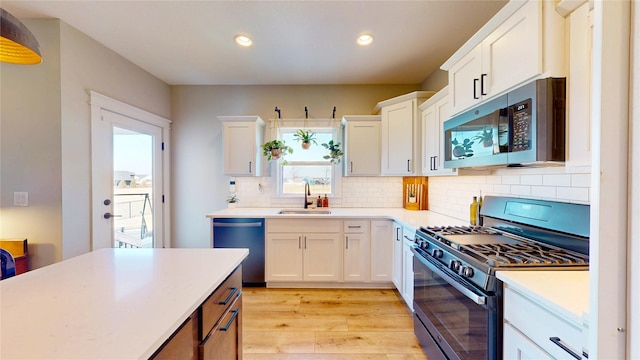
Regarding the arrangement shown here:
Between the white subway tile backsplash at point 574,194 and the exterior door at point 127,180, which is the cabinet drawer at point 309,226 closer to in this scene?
the exterior door at point 127,180

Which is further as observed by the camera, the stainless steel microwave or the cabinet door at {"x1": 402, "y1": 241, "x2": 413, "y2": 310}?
the cabinet door at {"x1": 402, "y1": 241, "x2": 413, "y2": 310}

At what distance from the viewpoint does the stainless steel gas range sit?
1.14 m

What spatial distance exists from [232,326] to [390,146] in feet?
8.19

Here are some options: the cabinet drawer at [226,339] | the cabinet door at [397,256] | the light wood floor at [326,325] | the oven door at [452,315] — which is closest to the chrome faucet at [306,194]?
the light wood floor at [326,325]

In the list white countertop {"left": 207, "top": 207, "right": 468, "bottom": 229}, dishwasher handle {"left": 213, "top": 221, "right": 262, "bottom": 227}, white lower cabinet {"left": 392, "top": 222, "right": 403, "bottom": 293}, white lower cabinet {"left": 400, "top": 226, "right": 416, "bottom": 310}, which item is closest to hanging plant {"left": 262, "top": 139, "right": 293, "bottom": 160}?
white countertop {"left": 207, "top": 207, "right": 468, "bottom": 229}

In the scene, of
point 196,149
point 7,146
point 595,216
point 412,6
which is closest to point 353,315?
point 595,216

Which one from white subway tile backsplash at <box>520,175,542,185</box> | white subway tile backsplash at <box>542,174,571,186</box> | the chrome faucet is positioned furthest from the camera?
the chrome faucet

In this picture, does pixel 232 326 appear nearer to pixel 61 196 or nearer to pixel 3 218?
pixel 61 196

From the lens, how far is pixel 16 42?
1.09m

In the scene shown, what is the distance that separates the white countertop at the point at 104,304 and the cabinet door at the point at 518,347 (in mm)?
1273

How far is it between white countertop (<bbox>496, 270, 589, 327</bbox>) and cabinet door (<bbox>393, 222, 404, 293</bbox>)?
5.00 ft

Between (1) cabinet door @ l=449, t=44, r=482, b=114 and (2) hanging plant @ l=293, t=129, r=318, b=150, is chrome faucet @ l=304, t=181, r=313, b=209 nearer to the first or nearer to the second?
(2) hanging plant @ l=293, t=129, r=318, b=150

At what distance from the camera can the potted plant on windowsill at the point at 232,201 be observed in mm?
3406

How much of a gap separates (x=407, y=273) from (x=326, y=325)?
A: 90cm
